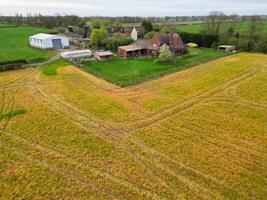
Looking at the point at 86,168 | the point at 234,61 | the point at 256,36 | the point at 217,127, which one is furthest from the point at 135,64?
the point at 256,36

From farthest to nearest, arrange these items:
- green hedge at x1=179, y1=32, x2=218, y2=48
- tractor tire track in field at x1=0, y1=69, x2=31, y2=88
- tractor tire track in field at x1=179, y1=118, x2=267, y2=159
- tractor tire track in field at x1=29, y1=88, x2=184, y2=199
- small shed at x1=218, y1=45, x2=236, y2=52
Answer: green hedge at x1=179, y1=32, x2=218, y2=48
small shed at x1=218, y1=45, x2=236, y2=52
tractor tire track in field at x1=0, y1=69, x2=31, y2=88
tractor tire track in field at x1=179, y1=118, x2=267, y2=159
tractor tire track in field at x1=29, y1=88, x2=184, y2=199

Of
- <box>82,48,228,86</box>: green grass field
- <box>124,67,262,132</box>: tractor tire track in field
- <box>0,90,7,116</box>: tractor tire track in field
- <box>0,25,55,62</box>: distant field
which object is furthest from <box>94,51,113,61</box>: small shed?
<box>124,67,262,132</box>: tractor tire track in field

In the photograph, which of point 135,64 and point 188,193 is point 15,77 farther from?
point 188,193

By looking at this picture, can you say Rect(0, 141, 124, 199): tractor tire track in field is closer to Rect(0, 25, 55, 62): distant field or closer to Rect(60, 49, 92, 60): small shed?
Rect(60, 49, 92, 60): small shed

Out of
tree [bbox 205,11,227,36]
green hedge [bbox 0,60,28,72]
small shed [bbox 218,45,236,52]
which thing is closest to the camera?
green hedge [bbox 0,60,28,72]

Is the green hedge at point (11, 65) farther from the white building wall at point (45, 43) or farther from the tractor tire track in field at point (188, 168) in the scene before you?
the tractor tire track in field at point (188, 168)

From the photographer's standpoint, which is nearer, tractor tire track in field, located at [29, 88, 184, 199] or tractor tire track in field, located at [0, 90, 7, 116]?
tractor tire track in field, located at [29, 88, 184, 199]
